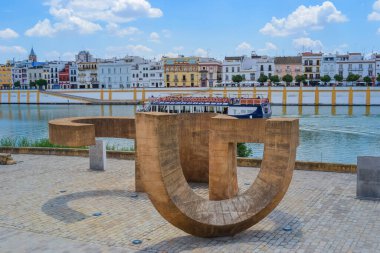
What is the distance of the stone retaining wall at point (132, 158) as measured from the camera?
14.0 meters

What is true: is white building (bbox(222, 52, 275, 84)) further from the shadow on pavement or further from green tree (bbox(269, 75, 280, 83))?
the shadow on pavement

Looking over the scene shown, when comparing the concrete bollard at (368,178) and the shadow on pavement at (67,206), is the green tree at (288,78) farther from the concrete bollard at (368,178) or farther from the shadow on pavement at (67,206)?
the shadow on pavement at (67,206)

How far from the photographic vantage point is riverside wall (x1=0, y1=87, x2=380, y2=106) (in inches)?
2512

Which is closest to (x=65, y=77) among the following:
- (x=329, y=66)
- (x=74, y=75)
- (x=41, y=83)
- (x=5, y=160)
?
(x=74, y=75)

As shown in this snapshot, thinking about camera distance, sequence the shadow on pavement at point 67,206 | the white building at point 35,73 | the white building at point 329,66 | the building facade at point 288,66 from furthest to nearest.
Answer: the white building at point 35,73
the building facade at point 288,66
the white building at point 329,66
the shadow on pavement at point 67,206

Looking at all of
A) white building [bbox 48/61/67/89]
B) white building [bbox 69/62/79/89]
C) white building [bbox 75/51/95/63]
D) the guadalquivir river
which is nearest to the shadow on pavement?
the guadalquivir river

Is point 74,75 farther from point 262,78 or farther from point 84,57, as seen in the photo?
point 262,78

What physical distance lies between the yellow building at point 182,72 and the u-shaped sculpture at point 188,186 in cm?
7081

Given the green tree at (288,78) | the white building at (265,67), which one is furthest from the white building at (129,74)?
the green tree at (288,78)

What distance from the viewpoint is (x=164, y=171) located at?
24.7ft

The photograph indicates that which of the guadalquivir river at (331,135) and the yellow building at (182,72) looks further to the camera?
the yellow building at (182,72)

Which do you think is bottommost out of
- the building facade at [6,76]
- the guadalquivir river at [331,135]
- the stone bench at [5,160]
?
the guadalquivir river at [331,135]

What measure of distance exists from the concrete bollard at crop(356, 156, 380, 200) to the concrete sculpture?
110 inches

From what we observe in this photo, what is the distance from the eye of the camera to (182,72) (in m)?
79.9
